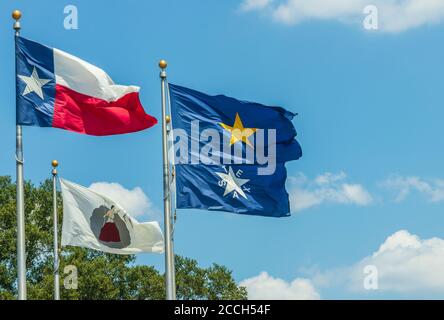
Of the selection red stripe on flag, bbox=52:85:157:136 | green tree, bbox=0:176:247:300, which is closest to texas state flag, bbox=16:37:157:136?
red stripe on flag, bbox=52:85:157:136

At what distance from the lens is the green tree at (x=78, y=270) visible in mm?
71400

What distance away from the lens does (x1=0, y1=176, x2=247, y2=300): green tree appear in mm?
71400

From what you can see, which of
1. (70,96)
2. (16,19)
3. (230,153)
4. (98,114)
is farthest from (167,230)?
(16,19)

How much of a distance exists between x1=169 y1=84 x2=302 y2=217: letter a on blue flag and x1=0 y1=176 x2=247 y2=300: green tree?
128 ft

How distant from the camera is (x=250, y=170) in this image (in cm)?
3238

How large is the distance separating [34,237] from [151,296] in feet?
43.1

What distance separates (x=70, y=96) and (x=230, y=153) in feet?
17.7

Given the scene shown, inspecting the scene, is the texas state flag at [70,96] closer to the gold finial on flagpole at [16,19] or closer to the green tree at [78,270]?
the gold finial on flagpole at [16,19]

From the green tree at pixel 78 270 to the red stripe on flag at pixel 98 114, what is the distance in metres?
40.7

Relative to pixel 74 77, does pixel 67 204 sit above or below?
below

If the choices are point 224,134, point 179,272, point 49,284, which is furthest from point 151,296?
point 224,134

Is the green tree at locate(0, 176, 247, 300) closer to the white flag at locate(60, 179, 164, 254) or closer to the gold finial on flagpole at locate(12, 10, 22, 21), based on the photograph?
the white flag at locate(60, 179, 164, 254)

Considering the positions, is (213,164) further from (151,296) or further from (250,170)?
(151,296)

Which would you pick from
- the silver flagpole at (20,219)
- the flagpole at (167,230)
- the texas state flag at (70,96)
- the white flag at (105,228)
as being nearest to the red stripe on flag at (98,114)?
the texas state flag at (70,96)
